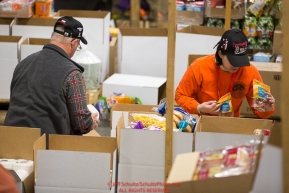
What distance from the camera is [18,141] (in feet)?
11.1

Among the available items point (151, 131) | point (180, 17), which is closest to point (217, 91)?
point (151, 131)

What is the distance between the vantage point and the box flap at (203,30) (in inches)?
238

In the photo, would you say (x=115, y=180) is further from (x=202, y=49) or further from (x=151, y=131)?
(x=202, y=49)

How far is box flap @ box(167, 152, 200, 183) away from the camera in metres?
2.00

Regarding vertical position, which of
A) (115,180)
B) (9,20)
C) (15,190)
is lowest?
(115,180)

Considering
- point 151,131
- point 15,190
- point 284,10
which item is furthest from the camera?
point 151,131

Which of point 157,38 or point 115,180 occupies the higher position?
point 157,38

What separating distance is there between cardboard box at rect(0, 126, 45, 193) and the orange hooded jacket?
1.14 meters

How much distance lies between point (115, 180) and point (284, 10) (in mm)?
1508

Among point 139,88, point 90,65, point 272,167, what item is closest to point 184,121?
point 272,167

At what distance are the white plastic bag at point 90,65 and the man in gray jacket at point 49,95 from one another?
8.24 feet

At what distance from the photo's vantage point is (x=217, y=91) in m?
4.01

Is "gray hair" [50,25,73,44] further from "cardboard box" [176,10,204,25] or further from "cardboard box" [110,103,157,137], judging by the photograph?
"cardboard box" [176,10,204,25]

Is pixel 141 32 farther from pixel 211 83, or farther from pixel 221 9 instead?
pixel 211 83
